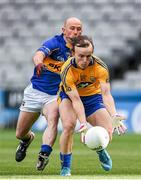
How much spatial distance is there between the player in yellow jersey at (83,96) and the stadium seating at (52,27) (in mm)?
17148

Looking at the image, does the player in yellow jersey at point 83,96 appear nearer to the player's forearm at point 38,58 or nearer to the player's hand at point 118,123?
the player's hand at point 118,123

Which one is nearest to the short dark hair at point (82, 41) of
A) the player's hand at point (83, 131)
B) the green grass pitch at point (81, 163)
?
the player's hand at point (83, 131)

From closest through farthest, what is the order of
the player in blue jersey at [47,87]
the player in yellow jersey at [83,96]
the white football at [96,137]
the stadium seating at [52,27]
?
the white football at [96,137] < the player in yellow jersey at [83,96] < the player in blue jersey at [47,87] < the stadium seating at [52,27]

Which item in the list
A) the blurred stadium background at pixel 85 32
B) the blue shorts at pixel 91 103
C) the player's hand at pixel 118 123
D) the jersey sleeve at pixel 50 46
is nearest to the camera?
the player's hand at pixel 118 123

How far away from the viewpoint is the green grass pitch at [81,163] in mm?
10914

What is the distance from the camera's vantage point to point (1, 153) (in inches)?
648

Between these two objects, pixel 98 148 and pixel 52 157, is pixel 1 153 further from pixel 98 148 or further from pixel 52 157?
pixel 98 148

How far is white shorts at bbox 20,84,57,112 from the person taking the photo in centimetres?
1249

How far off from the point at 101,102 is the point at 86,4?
1968cm

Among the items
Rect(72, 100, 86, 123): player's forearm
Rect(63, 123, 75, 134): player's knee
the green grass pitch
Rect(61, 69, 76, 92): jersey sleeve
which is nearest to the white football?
Rect(72, 100, 86, 123): player's forearm

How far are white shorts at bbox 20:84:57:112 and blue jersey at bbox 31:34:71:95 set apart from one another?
65 millimetres

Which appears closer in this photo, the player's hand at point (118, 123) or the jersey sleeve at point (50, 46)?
the player's hand at point (118, 123)

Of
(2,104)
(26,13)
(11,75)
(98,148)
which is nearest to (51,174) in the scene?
(98,148)

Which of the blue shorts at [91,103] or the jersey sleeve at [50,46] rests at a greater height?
the jersey sleeve at [50,46]
